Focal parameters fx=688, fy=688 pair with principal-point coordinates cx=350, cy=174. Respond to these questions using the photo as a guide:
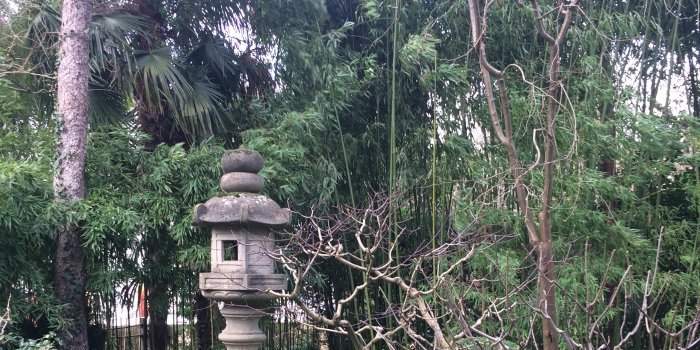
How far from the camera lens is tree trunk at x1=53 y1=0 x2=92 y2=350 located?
378 centimetres

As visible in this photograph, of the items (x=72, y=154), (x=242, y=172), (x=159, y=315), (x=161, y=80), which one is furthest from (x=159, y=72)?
(x=159, y=315)

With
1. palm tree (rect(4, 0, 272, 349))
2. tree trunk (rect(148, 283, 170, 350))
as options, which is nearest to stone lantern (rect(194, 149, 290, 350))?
palm tree (rect(4, 0, 272, 349))

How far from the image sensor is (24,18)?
166 inches

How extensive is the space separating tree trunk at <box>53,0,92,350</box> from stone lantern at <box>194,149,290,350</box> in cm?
105

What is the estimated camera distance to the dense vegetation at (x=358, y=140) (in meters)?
3.65

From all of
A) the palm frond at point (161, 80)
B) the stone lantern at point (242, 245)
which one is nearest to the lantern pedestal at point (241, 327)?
the stone lantern at point (242, 245)

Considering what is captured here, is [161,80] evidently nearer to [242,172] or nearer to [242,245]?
[242,172]

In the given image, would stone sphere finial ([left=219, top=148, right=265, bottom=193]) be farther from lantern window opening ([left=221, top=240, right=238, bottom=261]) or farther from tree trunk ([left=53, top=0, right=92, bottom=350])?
tree trunk ([left=53, top=0, right=92, bottom=350])

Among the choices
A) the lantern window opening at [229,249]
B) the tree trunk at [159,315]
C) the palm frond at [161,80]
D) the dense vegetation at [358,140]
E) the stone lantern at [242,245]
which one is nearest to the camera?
the stone lantern at [242,245]

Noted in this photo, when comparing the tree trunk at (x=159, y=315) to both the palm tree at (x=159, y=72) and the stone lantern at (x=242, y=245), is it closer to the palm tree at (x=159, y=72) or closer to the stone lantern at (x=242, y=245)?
the palm tree at (x=159, y=72)

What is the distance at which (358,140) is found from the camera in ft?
14.2

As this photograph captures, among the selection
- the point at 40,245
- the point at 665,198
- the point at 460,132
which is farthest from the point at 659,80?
the point at 40,245

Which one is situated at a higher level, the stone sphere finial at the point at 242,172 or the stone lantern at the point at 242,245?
the stone sphere finial at the point at 242,172

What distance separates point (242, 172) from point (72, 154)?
1.20 meters
